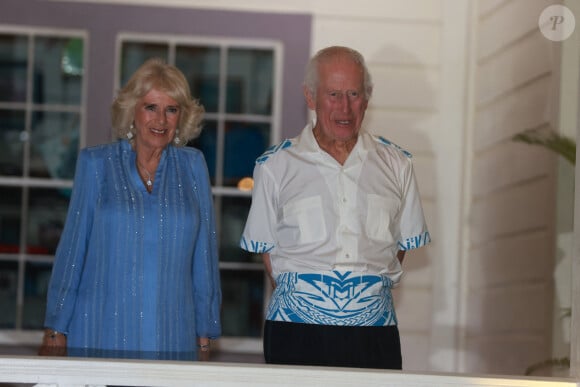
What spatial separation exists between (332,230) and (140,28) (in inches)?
124

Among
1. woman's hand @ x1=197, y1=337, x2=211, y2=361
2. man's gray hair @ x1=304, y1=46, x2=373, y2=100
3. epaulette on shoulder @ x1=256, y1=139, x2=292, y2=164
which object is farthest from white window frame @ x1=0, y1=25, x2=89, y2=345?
man's gray hair @ x1=304, y1=46, x2=373, y2=100

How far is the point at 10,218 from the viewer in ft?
22.0

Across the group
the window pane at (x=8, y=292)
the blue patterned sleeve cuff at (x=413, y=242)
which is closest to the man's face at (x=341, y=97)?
the blue patterned sleeve cuff at (x=413, y=242)

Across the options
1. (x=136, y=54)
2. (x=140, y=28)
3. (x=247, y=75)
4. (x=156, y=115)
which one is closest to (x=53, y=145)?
(x=136, y=54)

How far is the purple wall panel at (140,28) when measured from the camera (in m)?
6.56

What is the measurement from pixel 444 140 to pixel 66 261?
328 cm

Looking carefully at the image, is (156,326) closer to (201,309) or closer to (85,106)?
(201,309)

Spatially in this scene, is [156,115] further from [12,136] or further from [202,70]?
[12,136]

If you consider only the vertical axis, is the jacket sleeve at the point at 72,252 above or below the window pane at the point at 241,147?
below

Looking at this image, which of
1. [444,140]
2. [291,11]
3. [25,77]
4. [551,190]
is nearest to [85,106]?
[25,77]

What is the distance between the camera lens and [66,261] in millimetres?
3939

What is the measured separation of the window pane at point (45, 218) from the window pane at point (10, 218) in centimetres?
6

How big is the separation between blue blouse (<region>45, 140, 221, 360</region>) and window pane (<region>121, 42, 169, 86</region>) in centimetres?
262

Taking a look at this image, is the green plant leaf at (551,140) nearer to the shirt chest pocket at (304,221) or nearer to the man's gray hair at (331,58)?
the man's gray hair at (331,58)
